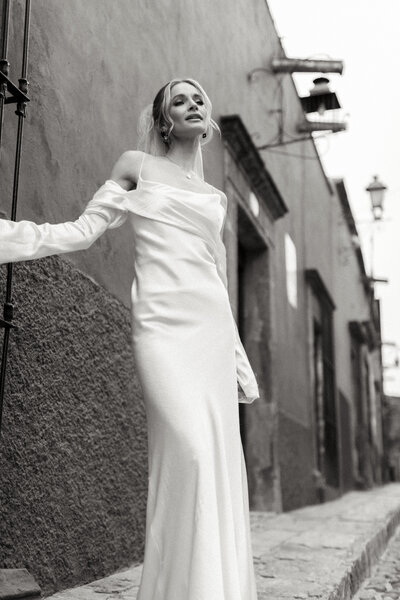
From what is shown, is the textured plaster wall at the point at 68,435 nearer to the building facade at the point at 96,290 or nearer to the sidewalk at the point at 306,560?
the building facade at the point at 96,290

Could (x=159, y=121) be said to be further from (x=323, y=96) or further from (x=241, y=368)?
(x=323, y=96)

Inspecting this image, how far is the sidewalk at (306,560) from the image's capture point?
325cm

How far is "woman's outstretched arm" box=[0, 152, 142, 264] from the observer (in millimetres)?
2156

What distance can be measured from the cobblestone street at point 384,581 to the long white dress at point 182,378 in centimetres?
188

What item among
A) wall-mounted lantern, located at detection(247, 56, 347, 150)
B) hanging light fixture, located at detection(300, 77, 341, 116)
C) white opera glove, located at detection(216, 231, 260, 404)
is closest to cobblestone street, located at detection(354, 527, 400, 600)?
white opera glove, located at detection(216, 231, 260, 404)

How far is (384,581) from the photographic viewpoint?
14.9ft

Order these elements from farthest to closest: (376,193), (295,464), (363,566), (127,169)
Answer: (376,193) → (295,464) → (363,566) → (127,169)

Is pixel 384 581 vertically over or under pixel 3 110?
under

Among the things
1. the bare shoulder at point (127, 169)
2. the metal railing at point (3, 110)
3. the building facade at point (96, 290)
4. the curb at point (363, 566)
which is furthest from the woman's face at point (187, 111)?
the curb at point (363, 566)

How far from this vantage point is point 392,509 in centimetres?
779

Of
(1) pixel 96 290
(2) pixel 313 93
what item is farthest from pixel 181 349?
(2) pixel 313 93

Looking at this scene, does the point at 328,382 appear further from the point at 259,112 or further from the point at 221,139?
the point at 221,139

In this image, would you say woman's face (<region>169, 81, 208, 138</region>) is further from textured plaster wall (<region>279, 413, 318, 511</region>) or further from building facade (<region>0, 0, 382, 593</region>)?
textured plaster wall (<region>279, 413, 318, 511</region>)

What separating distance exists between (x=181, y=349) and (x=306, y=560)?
2.19m
